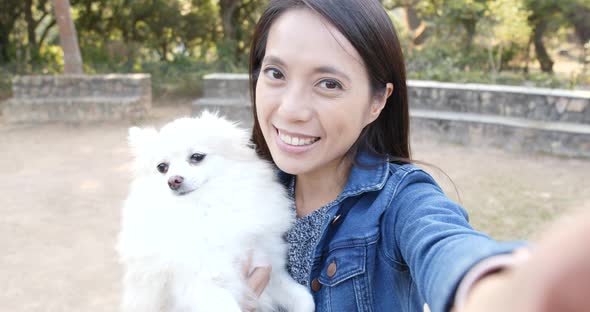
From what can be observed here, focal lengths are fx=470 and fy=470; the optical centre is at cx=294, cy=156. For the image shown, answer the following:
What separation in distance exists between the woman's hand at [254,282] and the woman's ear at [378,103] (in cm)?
60

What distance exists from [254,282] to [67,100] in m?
9.46

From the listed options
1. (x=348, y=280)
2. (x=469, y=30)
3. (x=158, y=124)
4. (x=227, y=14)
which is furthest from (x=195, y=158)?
(x=227, y=14)

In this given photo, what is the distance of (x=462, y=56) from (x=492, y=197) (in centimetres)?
803

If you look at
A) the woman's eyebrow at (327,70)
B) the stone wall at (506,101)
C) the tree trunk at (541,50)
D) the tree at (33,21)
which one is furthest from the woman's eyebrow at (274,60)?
the tree trunk at (541,50)

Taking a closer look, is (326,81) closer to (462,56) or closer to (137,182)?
(137,182)

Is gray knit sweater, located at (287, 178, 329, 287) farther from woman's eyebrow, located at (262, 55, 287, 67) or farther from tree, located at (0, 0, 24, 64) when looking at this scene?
tree, located at (0, 0, 24, 64)

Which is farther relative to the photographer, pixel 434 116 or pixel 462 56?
pixel 462 56

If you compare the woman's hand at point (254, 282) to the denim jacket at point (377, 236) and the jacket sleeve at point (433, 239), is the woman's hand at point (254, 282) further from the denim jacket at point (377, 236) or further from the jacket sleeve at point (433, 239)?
the jacket sleeve at point (433, 239)

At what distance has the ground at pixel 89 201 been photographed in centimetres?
399

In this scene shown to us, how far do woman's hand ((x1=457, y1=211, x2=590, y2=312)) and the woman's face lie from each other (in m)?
0.92

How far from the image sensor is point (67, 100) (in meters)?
9.67

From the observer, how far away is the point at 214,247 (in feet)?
5.01

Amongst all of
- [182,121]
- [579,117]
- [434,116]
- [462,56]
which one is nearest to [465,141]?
[434,116]

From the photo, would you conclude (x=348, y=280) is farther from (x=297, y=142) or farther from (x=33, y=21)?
(x=33, y=21)
